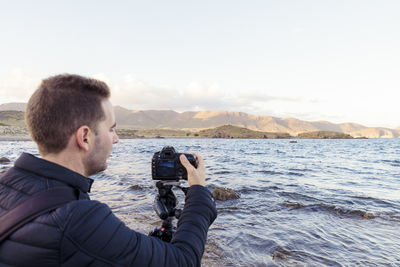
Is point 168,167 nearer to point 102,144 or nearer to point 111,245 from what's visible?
point 102,144

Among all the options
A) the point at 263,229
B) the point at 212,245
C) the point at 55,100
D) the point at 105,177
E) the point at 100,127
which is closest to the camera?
the point at 55,100

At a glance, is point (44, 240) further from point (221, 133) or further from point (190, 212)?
point (221, 133)

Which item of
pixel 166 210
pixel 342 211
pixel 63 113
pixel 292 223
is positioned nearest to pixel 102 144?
pixel 63 113

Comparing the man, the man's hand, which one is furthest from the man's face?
the man's hand

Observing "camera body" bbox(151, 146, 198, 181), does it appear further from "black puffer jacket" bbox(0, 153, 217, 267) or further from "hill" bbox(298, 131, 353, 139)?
"hill" bbox(298, 131, 353, 139)

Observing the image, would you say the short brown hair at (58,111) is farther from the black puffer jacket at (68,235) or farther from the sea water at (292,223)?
the sea water at (292,223)

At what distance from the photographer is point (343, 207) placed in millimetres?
9555

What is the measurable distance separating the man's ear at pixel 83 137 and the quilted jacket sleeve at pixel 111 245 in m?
0.39

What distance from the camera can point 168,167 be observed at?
2.46 metres

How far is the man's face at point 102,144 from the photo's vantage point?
160 cm

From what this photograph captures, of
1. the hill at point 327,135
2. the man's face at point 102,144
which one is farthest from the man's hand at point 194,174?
the hill at point 327,135

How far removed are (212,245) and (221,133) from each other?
145 metres

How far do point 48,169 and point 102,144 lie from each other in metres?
0.35

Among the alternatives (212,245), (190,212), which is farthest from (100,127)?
(212,245)
